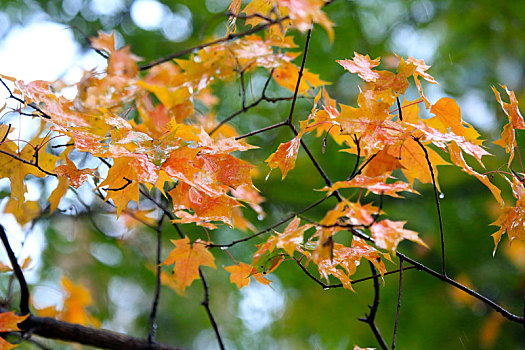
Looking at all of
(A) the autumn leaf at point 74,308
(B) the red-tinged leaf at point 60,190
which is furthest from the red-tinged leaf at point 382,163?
(A) the autumn leaf at point 74,308

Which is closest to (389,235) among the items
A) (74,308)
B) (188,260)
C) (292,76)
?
(188,260)

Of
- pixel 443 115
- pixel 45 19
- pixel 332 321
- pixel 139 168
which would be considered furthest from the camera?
pixel 332 321

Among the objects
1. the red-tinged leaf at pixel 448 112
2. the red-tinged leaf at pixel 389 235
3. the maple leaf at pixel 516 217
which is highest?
the red-tinged leaf at pixel 448 112

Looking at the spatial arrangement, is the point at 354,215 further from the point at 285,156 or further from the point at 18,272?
the point at 18,272

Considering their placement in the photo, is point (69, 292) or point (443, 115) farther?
point (69, 292)

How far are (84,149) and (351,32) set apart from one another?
6.74ft

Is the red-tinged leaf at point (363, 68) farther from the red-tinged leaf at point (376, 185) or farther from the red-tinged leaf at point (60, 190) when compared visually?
the red-tinged leaf at point (60, 190)

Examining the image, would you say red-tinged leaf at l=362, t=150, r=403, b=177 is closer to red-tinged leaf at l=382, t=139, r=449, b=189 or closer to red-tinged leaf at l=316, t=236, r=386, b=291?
red-tinged leaf at l=382, t=139, r=449, b=189

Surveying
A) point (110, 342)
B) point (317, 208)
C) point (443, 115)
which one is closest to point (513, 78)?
point (317, 208)

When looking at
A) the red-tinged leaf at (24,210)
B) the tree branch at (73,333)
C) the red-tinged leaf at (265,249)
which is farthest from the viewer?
the red-tinged leaf at (24,210)

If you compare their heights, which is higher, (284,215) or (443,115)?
(443,115)

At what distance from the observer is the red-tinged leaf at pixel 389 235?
2.13ft

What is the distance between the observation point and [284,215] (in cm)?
235

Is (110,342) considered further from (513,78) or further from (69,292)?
(513,78)
